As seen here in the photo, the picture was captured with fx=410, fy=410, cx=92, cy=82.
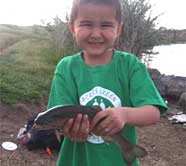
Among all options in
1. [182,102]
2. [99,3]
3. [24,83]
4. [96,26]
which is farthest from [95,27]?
[182,102]

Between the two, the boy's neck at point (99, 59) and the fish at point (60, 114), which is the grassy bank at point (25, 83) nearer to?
the boy's neck at point (99, 59)

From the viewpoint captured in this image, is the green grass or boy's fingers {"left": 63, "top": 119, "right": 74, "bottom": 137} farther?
the green grass

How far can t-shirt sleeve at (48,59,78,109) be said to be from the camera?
82.5 inches

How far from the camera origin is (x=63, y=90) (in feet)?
6.91

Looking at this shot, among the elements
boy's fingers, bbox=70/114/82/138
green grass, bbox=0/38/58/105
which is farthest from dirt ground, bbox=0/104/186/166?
boy's fingers, bbox=70/114/82/138

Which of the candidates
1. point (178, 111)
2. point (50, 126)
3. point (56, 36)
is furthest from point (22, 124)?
point (56, 36)

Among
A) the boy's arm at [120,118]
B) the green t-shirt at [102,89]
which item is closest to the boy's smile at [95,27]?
the green t-shirt at [102,89]

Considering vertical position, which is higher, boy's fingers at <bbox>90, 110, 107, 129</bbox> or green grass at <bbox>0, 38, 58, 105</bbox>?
boy's fingers at <bbox>90, 110, 107, 129</bbox>

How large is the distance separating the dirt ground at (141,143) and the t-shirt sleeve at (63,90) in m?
2.70

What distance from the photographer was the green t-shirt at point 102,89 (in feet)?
6.83

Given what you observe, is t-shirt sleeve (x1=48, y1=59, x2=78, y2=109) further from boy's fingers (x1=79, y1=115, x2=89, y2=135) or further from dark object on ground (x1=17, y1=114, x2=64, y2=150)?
dark object on ground (x1=17, y1=114, x2=64, y2=150)

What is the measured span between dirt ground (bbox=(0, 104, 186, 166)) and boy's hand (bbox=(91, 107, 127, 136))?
9.90ft

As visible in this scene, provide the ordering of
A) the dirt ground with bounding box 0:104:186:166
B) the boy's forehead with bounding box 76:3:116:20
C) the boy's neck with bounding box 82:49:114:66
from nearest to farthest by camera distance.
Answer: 1. the boy's forehead with bounding box 76:3:116:20
2. the boy's neck with bounding box 82:49:114:66
3. the dirt ground with bounding box 0:104:186:166

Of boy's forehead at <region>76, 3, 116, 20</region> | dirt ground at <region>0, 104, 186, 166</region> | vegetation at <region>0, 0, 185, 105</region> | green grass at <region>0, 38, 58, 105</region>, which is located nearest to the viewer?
boy's forehead at <region>76, 3, 116, 20</region>
